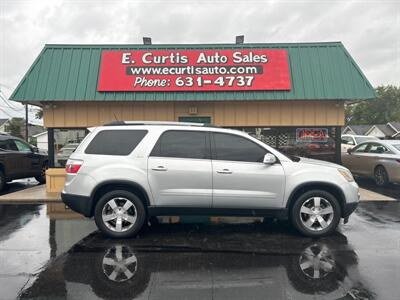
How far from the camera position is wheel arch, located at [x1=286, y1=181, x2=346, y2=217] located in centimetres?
A: 602

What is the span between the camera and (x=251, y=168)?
19.7ft

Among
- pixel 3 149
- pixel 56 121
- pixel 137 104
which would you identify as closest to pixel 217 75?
pixel 137 104

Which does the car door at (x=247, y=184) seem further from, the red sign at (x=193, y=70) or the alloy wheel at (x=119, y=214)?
the red sign at (x=193, y=70)

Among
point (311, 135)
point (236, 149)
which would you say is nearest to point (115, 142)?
point (236, 149)

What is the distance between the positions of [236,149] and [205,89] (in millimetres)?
4268

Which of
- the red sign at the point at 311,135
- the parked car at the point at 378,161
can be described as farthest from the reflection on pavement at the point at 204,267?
the parked car at the point at 378,161

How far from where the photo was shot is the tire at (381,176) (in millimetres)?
11570

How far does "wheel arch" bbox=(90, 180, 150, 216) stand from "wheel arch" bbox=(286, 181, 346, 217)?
7.68 feet

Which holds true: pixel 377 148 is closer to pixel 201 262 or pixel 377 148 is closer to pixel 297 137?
pixel 297 137

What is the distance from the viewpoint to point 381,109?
9212 centimetres

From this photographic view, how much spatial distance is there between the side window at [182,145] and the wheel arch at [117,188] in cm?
60

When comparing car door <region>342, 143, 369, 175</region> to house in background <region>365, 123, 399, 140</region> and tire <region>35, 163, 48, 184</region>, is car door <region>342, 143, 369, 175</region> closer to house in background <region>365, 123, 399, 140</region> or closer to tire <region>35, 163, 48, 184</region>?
tire <region>35, 163, 48, 184</region>

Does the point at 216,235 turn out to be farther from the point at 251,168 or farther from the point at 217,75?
the point at 217,75

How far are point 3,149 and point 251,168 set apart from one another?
908cm
